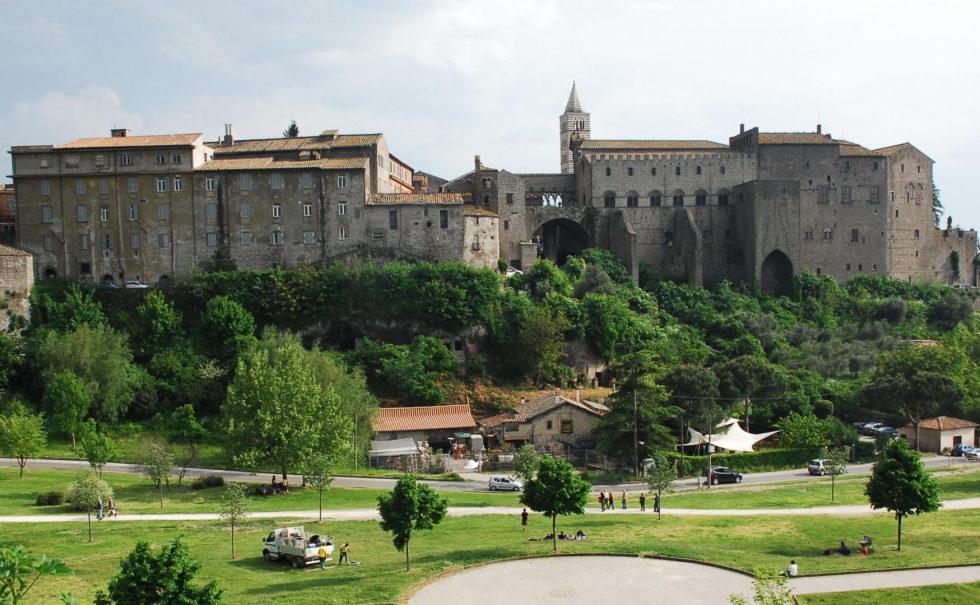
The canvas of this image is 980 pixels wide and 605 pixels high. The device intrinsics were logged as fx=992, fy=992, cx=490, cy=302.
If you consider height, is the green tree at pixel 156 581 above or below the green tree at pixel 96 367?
below

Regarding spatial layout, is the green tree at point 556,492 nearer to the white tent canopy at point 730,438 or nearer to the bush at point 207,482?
the bush at point 207,482

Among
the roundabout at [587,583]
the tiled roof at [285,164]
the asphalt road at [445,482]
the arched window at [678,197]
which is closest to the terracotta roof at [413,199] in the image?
the tiled roof at [285,164]

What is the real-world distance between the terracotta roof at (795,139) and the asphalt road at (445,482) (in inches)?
1479

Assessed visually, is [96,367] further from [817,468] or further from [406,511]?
[817,468]

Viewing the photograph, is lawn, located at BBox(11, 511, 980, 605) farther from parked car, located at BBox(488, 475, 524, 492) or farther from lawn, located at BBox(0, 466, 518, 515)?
parked car, located at BBox(488, 475, 524, 492)

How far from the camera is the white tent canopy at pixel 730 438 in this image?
164ft

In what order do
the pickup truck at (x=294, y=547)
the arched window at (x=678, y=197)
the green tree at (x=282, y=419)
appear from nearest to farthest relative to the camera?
the pickup truck at (x=294, y=547)
the green tree at (x=282, y=419)
the arched window at (x=678, y=197)

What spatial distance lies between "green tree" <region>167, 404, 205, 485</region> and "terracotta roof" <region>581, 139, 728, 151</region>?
4171cm

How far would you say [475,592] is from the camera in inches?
990

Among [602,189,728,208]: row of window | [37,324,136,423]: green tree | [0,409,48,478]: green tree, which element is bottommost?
[0,409,48,478]: green tree

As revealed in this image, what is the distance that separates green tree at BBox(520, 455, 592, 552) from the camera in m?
30.7

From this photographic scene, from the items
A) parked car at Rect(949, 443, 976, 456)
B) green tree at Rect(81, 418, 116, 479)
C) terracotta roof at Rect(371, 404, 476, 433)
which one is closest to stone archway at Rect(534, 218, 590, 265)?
terracotta roof at Rect(371, 404, 476, 433)

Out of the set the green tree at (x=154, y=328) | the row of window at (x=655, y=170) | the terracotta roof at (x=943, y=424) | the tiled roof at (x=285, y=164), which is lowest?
the terracotta roof at (x=943, y=424)

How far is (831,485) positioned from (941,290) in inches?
1777
